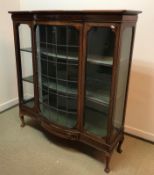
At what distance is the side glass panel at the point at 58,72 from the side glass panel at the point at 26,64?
211 mm

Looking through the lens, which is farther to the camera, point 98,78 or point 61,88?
point 61,88

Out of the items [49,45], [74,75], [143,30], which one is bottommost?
[74,75]

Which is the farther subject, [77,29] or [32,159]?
[32,159]

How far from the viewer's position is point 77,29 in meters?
1.53

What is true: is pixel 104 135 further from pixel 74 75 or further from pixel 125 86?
pixel 74 75

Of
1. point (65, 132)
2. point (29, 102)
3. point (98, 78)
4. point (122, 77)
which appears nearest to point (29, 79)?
point (29, 102)

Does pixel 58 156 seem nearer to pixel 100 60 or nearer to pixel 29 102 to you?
pixel 29 102

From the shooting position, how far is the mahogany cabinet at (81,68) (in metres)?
1.47

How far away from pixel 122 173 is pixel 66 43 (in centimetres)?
128

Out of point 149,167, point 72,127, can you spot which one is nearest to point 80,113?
point 72,127

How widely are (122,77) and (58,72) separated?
0.59 m

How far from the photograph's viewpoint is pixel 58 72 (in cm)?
182

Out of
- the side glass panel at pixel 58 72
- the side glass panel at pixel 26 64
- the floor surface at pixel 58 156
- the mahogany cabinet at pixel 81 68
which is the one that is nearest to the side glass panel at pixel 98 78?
the mahogany cabinet at pixel 81 68

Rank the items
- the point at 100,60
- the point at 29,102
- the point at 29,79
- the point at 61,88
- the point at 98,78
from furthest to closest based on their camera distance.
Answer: the point at 29,102 < the point at 29,79 < the point at 61,88 < the point at 98,78 < the point at 100,60
